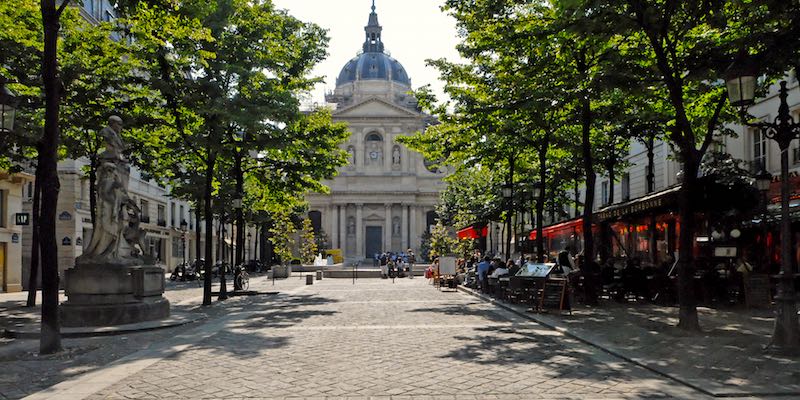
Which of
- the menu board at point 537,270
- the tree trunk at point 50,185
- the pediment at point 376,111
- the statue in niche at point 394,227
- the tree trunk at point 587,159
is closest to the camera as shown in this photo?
the tree trunk at point 50,185

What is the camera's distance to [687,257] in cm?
1268

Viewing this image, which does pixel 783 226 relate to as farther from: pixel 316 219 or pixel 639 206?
pixel 316 219

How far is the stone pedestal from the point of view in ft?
46.9

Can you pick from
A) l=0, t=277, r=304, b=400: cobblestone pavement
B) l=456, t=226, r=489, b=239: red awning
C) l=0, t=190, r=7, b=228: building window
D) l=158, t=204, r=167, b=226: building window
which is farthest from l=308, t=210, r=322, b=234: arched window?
l=0, t=277, r=304, b=400: cobblestone pavement

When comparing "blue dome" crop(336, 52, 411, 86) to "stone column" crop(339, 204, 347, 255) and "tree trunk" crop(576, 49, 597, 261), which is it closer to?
"stone column" crop(339, 204, 347, 255)

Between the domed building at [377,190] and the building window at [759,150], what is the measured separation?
62.8 metres

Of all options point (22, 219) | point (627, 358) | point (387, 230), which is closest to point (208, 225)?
point (22, 219)

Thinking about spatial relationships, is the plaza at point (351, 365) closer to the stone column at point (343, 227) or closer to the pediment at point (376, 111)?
the pediment at point (376, 111)

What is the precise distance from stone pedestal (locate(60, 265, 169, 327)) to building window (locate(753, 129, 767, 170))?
22.1 m

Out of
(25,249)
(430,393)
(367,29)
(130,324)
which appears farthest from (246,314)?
(367,29)

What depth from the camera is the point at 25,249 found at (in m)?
35.2

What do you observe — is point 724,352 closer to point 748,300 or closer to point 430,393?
point 430,393

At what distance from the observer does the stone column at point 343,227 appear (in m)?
90.9

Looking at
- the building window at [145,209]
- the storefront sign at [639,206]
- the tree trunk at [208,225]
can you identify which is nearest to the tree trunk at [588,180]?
the storefront sign at [639,206]
